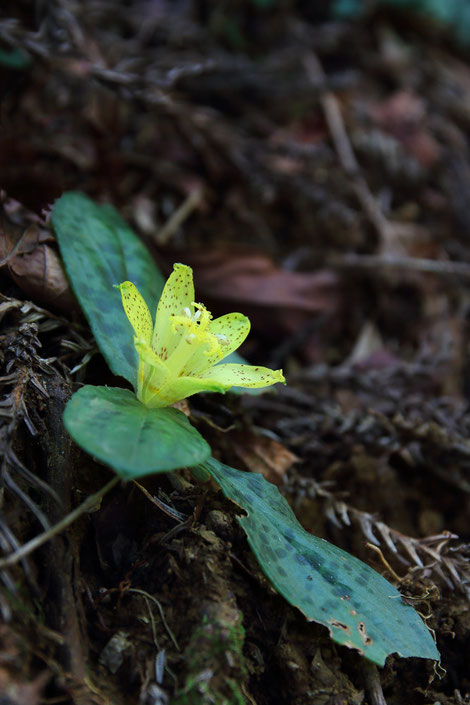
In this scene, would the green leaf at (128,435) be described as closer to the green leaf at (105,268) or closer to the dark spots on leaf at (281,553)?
the green leaf at (105,268)

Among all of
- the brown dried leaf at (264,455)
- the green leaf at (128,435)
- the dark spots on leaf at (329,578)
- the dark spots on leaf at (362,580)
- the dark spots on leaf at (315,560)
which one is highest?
the green leaf at (128,435)

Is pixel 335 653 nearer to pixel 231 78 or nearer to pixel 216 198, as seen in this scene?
pixel 216 198

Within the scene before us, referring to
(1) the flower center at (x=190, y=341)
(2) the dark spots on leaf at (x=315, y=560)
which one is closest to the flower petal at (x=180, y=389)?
(1) the flower center at (x=190, y=341)

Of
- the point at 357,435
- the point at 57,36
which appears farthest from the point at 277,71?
the point at 357,435

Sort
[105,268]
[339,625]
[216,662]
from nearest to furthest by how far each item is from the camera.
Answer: [216,662] < [339,625] < [105,268]

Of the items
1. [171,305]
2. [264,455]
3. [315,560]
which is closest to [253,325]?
[264,455]

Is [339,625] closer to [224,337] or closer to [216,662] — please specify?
[216,662]
